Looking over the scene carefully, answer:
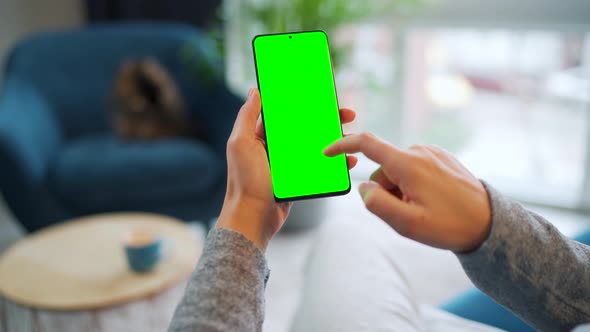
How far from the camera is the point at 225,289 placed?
50 centimetres

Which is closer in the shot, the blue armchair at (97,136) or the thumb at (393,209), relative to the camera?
the thumb at (393,209)

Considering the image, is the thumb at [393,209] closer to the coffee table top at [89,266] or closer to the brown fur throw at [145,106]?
the coffee table top at [89,266]

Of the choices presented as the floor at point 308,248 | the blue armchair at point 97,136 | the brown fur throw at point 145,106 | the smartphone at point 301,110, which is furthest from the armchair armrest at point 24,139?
the smartphone at point 301,110

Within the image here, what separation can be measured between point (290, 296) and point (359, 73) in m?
1.34

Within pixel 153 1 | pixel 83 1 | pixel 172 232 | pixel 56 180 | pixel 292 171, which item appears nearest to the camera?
pixel 292 171

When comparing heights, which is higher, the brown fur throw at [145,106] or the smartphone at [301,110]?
the smartphone at [301,110]

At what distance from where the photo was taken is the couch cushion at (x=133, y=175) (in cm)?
195

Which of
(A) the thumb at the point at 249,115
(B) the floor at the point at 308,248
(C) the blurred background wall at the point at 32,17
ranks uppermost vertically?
(A) the thumb at the point at 249,115

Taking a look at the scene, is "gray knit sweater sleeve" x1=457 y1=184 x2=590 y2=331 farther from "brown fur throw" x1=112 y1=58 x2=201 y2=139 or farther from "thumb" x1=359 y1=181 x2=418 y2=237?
"brown fur throw" x1=112 y1=58 x2=201 y2=139

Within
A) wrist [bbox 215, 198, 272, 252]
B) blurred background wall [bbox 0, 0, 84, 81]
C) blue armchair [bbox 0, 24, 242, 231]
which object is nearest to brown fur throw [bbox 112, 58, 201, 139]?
blue armchair [bbox 0, 24, 242, 231]

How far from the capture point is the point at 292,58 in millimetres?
706

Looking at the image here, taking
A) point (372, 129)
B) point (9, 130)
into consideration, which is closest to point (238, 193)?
point (9, 130)

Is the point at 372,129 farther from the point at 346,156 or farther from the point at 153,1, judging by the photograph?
the point at 346,156

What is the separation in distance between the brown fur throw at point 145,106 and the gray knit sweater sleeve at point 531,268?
187cm
